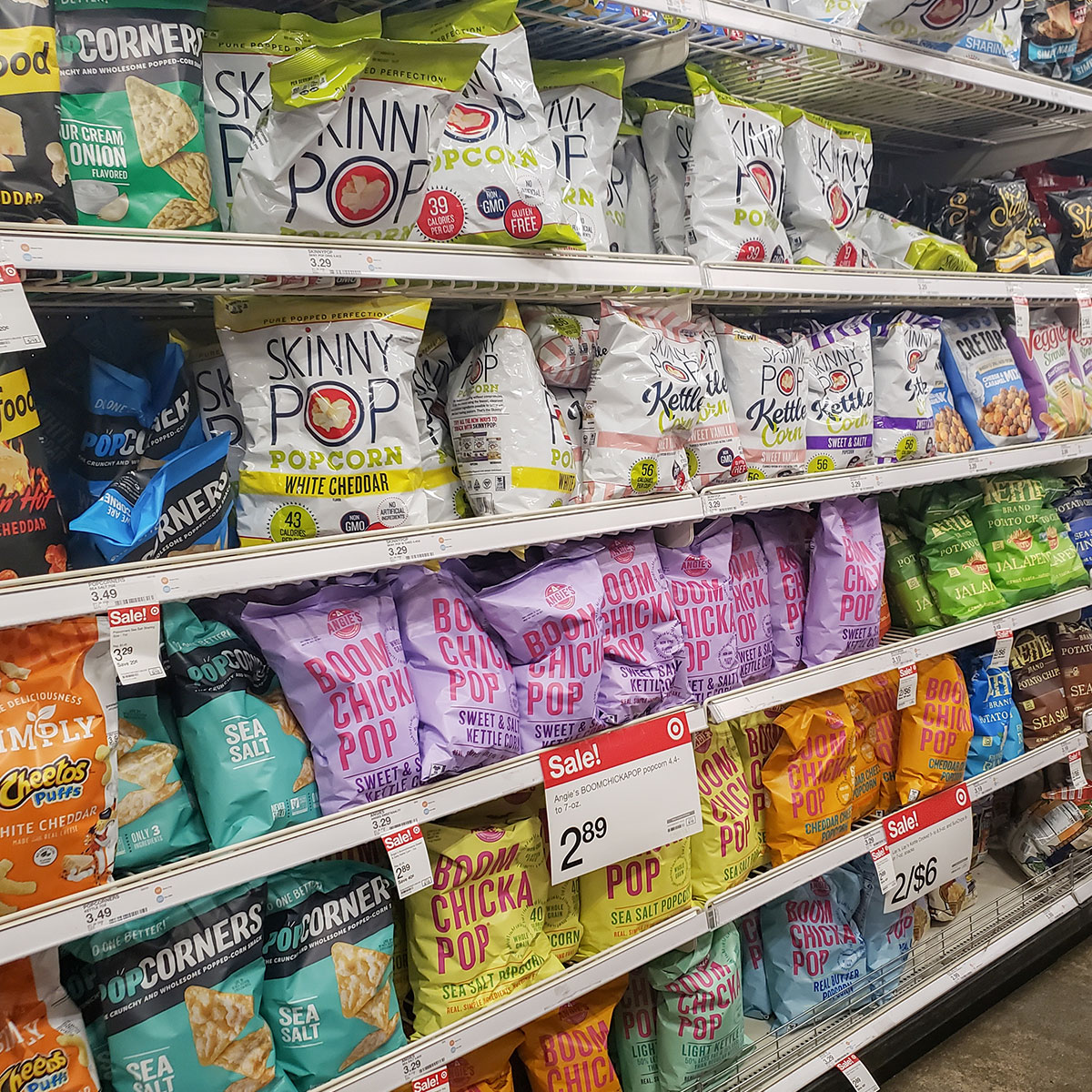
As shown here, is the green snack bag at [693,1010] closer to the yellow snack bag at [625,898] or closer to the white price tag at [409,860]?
the yellow snack bag at [625,898]

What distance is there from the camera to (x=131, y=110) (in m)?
1.23

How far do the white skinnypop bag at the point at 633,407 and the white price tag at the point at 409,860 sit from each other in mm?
647

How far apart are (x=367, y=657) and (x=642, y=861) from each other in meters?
0.71

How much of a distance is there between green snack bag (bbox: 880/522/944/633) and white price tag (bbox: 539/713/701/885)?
2.67 feet

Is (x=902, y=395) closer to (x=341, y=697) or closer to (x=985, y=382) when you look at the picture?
(x=985, y=382)

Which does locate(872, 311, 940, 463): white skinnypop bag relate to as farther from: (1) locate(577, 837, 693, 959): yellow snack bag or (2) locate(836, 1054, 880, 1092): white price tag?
(2) locate(836, 1054, 880, 1092): white price tag

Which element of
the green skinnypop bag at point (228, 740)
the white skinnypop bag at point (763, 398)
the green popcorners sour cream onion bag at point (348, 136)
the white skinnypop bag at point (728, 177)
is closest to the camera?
the green popcorners sour cream onion bag at point (348, 136)

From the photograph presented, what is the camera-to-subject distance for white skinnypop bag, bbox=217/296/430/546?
1.43m

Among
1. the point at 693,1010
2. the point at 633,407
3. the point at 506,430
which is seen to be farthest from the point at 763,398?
the point at 693,1010

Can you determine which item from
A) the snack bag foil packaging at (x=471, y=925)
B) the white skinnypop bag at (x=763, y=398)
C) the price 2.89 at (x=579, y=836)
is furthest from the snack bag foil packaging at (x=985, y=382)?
the snack bag foil packaging at (x=471, y=925)

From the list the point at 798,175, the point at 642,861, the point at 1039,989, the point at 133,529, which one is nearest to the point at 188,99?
the point at 133,529

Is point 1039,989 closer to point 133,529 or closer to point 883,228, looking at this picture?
point 883,228

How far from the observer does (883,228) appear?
2.23m

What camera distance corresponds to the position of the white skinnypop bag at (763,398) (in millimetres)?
1933
